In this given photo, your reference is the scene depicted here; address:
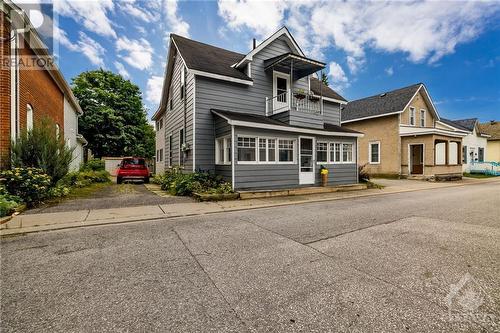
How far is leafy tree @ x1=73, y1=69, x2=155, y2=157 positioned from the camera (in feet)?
95.1

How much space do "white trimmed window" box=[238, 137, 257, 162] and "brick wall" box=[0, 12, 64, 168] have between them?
732 cm

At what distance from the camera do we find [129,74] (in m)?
33.2

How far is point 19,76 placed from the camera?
834 cm

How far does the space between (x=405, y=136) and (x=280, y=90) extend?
44.2 ft

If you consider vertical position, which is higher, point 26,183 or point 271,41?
point 271,41

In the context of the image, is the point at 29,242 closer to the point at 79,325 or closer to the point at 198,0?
the point at 79,325

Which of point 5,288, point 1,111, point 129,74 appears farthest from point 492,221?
point 129,74

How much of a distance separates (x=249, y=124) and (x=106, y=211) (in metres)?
6.08

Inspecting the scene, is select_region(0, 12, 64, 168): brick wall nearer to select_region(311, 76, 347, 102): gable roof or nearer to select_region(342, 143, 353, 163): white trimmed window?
select_region(342, 143, 353, 163): white trimmed window

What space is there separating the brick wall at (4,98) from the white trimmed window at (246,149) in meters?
7.93

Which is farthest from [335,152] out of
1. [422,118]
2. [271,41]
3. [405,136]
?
[422,118]

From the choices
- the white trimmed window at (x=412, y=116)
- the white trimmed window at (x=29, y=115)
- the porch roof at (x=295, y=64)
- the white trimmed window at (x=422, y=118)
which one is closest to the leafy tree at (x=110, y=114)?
the white trimmed window at (x=29, y=115)

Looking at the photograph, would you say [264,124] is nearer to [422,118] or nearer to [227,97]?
[227,97]

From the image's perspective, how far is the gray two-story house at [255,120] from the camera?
10578 mm
